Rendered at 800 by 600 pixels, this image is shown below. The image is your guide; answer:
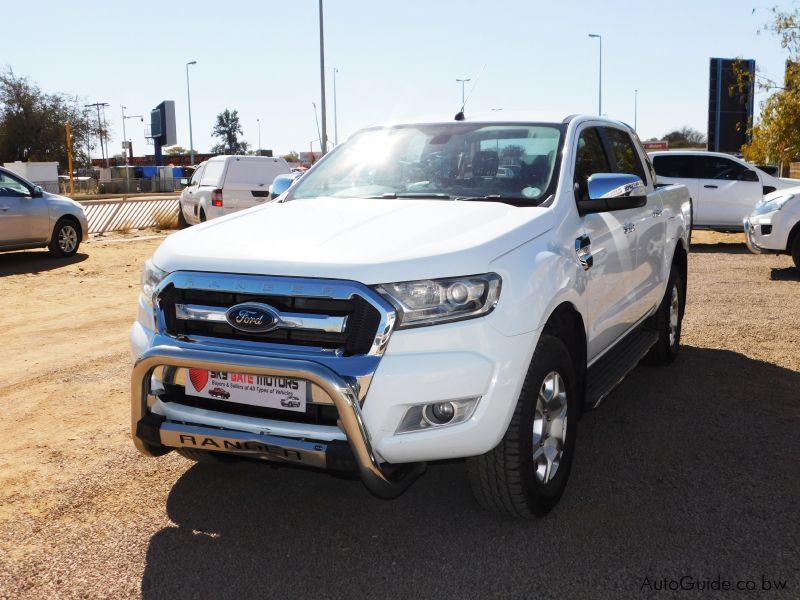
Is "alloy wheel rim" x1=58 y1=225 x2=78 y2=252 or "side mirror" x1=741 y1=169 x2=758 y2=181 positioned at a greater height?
"side mirror" x1=741 y1=169 x2=758 y2=181

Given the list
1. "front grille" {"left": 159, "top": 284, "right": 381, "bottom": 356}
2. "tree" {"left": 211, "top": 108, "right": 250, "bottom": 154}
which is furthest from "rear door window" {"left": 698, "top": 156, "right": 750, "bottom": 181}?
"tree" {"left": 211, "top": 108, "right": 250, "bottom": 154}

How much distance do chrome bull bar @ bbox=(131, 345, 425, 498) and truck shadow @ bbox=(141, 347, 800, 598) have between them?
40cm

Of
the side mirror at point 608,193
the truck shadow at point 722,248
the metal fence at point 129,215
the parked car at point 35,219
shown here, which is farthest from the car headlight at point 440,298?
the metal fence at point 129,215

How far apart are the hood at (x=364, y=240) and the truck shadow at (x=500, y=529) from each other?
1158 mm

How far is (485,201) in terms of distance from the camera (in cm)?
413

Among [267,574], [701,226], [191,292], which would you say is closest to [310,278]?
[191,292]

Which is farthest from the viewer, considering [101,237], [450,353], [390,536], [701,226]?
[101,237]

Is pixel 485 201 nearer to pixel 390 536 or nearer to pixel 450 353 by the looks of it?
pixel 450 353

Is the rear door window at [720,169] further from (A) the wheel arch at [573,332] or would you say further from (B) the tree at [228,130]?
(B) the tree at [228,130]

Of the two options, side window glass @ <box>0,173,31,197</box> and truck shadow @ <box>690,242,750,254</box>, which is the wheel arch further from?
truck shadow @ <box>690,242,750,254</box>

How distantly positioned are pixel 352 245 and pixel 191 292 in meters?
0.68

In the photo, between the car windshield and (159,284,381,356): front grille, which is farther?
the car windshield

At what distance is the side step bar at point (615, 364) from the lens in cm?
423

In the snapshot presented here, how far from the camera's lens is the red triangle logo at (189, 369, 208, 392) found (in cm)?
339
